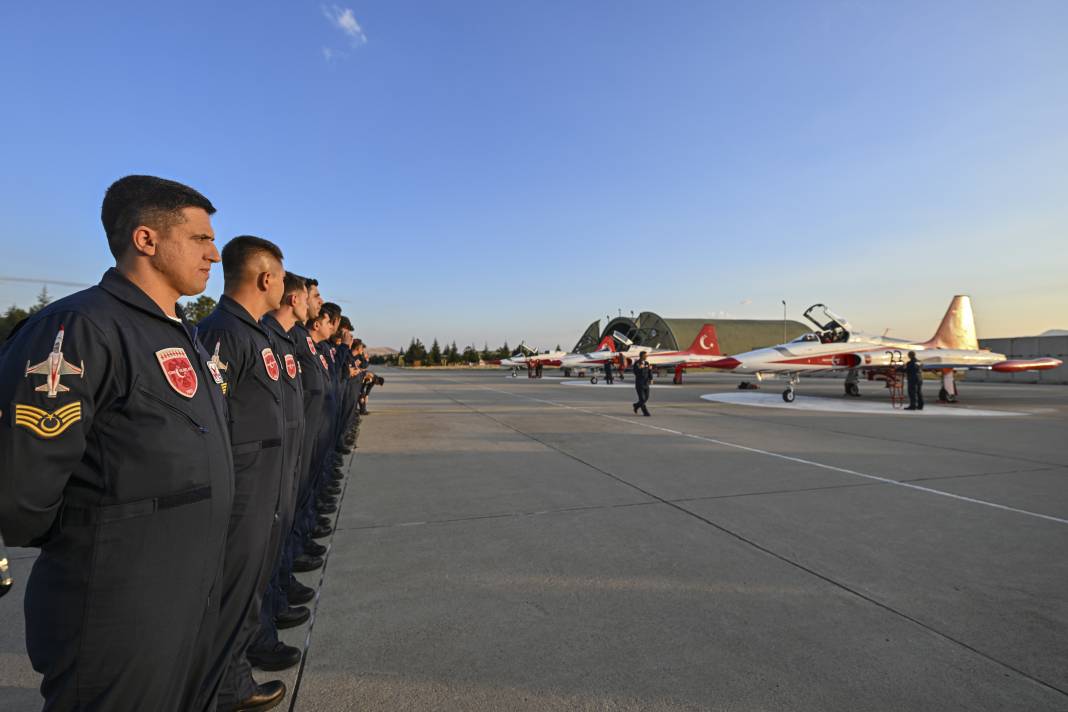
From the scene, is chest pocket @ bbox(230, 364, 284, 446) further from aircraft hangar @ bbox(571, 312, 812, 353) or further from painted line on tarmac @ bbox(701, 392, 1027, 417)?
aircraft hangar @ bbox(571, 312, 812, 353)

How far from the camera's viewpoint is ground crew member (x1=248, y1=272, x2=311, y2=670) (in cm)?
245

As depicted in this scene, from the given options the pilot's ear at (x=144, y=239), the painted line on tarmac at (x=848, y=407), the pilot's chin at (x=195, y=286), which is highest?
the pilot's ear at (x=144, y=239)

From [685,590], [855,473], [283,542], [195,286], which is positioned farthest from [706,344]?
[195,286]

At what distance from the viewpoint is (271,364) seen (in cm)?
238

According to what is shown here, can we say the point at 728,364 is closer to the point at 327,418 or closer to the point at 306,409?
the point at 327,418

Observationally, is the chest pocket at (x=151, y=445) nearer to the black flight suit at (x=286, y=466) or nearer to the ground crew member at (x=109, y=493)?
the ground crew member at (x=109, y=493)

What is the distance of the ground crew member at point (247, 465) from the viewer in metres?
2.00

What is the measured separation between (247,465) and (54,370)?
1.01m

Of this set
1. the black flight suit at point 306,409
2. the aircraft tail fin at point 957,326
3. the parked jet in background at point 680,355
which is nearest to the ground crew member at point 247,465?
the black flight suit at point 306,409

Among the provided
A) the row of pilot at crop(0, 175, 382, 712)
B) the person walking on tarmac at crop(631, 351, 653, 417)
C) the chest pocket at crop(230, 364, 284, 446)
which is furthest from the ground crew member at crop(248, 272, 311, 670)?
the person walking on tarmac at crop(631, 351, 653, 417)

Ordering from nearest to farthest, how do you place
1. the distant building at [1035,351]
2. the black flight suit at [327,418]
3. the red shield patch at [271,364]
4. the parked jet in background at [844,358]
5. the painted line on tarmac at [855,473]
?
1. the red shield patch at [271,364]
2. the black flight suit at [327,418]
3. the painted line on tarmac at [855,473]
4. the parked jet in background at [844,358]
5. the distant building at [1035,351]

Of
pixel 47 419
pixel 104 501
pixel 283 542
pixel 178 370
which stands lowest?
pixel 283 542

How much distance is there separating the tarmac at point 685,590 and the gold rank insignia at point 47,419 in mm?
1599

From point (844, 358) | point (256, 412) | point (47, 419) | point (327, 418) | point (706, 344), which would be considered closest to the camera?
point (47, 419)
